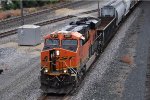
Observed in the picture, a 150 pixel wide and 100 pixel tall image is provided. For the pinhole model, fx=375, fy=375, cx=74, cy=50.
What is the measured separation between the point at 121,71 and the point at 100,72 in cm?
135

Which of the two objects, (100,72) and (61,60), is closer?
(61,60)

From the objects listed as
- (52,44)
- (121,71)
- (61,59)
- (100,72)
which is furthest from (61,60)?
(121,71)

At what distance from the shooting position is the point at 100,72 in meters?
23.0

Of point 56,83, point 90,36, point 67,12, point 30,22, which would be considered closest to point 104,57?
point 90,36

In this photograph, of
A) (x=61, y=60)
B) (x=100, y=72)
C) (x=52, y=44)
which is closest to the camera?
(x=61, y=60)

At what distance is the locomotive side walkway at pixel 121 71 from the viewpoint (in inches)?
747

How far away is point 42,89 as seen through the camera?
62.2 feet

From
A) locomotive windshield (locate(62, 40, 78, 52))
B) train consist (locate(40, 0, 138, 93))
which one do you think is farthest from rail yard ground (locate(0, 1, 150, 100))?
locomotive windshield (locate(62, 40, 78, 52))

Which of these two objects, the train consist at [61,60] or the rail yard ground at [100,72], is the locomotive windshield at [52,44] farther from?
the rail yard ground at [100,72]

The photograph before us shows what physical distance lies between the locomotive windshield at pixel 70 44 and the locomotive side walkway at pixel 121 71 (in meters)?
→ 2.29

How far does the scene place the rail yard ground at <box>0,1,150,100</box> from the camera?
1905cm

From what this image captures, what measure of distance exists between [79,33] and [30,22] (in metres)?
24.6

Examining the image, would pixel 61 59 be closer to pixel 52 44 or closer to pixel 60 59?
pixel 60 59

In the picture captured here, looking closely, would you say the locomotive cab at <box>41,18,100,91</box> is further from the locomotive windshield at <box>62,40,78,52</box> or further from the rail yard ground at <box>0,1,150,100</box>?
the rail yard ground at <box>0,1,150,100</box>
